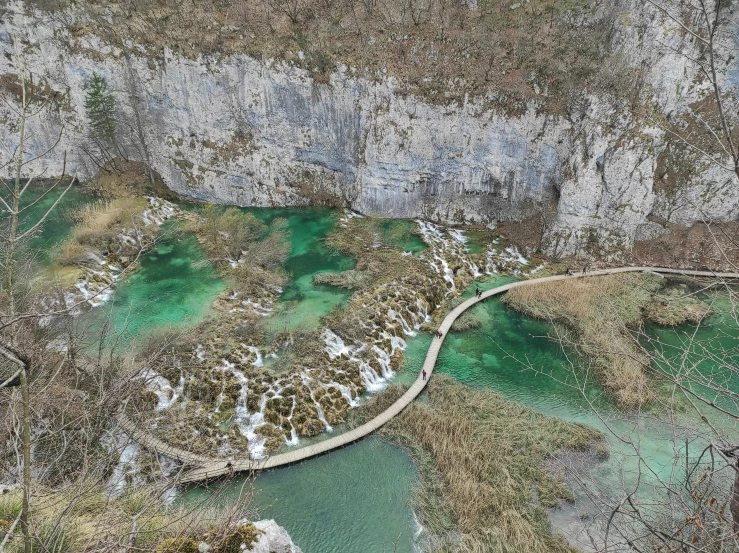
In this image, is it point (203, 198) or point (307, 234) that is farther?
point (203, 198)

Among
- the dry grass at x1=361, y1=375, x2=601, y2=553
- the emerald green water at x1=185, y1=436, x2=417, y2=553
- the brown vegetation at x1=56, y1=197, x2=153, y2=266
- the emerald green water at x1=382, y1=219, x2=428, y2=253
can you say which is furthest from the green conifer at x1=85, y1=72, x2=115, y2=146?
the dry grass at x1=361, y1=375, x2=601, y2=553

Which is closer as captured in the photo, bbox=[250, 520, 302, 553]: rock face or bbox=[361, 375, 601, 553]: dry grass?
bbox=[250, 520, 302, 553]: rock face

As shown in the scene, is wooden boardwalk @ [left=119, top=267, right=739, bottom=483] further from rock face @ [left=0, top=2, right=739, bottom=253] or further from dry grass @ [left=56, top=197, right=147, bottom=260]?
dry grass @ [left=56, top=197, right=147, bottom=260]

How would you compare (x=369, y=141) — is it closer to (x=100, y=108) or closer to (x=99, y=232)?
(x=99, y=232)

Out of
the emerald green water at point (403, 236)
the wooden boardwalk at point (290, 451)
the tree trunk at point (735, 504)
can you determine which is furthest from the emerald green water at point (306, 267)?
the tree trunk at point (735, 504)

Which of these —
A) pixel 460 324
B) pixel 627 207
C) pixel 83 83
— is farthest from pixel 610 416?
pixel 83 83

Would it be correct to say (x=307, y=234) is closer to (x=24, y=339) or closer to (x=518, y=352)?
(x=518, y=352)
